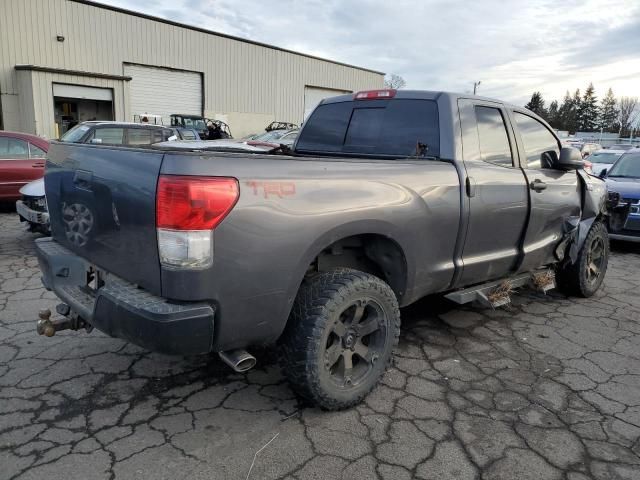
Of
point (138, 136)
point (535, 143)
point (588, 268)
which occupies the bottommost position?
point (588, 268)

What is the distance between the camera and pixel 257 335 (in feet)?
7.86

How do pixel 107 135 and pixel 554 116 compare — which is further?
pixel 554 116

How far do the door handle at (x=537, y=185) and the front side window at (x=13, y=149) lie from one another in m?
8.85

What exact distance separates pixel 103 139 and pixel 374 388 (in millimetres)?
9404

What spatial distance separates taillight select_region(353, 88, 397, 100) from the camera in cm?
381

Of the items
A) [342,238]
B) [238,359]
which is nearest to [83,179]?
[238,359]

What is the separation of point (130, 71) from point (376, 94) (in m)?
24.7

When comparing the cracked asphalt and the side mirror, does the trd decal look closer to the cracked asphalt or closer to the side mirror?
the cracked asphalt

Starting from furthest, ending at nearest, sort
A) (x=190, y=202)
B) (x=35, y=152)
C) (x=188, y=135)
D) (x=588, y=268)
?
(x=188, y=135)
(x=35, y=152)
(x=588, y=268)
(x=190, y=202)

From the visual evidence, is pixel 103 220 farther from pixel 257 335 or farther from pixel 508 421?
pixel 508 421

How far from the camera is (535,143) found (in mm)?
4320

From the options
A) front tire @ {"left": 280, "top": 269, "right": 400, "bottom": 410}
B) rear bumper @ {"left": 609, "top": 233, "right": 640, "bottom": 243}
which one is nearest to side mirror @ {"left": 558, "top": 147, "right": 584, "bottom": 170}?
front tire @ {"left": 280, "top": 269, "right": 400, "bottom": 410}

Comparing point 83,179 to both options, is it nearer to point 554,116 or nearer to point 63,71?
point 63,71

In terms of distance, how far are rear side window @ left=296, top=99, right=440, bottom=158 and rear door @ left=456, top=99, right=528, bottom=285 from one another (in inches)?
10.4
